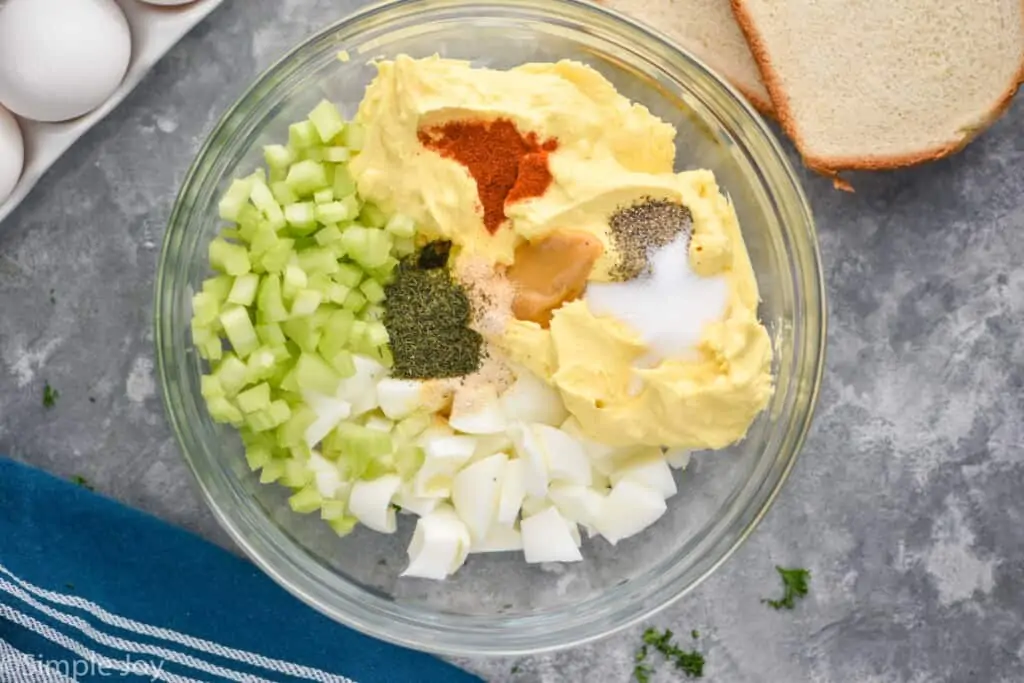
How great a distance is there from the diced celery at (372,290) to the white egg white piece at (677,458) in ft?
1.86

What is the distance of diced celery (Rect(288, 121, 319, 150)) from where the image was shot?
1.78 m

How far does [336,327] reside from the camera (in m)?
1.77

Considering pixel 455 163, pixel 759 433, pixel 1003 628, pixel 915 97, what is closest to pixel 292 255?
pixel 455 163

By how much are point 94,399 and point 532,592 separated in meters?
0.90

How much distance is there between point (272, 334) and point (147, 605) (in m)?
0.63

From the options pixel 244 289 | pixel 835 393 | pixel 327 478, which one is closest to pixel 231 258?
pixel 244 289

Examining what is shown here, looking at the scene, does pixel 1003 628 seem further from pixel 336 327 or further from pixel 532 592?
pixel 336 327

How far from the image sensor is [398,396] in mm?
1777

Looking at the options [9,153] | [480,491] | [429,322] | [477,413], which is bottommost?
[480,491]

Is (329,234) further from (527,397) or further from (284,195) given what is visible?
(527,397)

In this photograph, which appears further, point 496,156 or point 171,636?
point 171,636

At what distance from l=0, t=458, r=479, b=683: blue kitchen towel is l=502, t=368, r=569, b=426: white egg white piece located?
0.55 meters

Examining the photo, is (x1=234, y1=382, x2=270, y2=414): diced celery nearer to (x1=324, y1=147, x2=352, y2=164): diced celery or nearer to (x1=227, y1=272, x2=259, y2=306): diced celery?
(x1=227, y1=272, x2=259, y2=306): diced celery

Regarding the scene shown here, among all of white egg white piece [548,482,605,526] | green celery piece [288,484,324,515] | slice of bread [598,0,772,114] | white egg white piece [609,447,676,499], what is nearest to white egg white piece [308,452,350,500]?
green celery piece [288,484,324,515]
